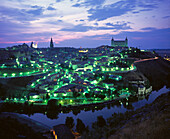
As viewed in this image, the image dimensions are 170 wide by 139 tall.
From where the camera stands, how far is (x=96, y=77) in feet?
127

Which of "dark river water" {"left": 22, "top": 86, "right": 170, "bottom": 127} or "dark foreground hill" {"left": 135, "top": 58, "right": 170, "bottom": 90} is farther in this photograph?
"dark foreground hill" {"left": 135, "top": 58, "right": 170, "bottom": 90}

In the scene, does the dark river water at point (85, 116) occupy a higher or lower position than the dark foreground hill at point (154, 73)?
lower

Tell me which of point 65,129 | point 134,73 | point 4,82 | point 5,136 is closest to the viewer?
point 5,136

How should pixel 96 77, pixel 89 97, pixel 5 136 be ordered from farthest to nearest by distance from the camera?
pixel 96 77 < pixel 89 97 < pixel 5 136

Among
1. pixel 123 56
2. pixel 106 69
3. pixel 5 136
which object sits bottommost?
pixel 5 136

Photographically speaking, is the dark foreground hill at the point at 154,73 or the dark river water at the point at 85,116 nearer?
the dark river water at the point at 85,116

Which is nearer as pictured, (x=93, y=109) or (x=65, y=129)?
(x=65, y=129)

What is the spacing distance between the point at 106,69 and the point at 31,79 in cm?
2418

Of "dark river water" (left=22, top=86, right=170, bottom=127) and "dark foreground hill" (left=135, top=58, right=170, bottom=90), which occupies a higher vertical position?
"dark foreground hill" (left=135, top=58, right=170, bottom=90)

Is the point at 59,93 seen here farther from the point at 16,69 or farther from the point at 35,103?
the point at 16,69

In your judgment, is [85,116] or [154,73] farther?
[154,73]

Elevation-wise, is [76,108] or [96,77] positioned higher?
[96,77]

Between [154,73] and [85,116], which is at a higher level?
[154,73]

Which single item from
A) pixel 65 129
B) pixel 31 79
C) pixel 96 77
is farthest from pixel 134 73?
pixel 65 129
